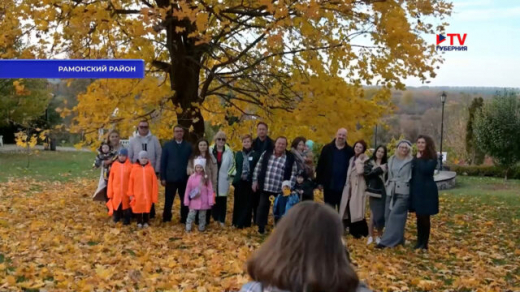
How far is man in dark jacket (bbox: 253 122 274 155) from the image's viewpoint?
9241mm

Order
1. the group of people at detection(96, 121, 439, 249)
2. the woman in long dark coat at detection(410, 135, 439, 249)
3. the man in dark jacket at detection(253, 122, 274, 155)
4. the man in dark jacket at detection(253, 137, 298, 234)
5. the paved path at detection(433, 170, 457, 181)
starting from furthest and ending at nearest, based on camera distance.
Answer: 1. the paved path at detection(433, 170, 457, 181)
2. the man in dark jacket at detection(253, 122, 274, 155)
3. the man in dark jacket at detection(253, 137, 298, 234)
4. the group of people at detection(96, 121, 439, 249)
5. the woman in long dark coat at detection(410, 135, 439, 249)

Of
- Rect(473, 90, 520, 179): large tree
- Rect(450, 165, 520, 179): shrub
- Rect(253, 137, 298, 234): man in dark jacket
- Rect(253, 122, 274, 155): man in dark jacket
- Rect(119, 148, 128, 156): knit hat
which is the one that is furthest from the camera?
Rect(450, 165, 520, 179): shrub

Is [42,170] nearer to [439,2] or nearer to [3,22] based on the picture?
[3,22]

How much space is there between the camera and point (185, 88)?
12281 millimetres

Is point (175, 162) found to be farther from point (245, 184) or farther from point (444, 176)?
point (444, 176)

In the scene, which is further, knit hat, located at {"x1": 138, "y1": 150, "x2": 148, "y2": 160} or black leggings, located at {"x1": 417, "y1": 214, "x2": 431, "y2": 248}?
knit hat, located at {"x1": 138, "y1": 150, "x2": 148, "y2": 160}

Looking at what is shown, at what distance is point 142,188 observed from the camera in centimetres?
902

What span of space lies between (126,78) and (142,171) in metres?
2.79

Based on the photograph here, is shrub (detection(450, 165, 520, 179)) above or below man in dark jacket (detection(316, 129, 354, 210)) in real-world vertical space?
below

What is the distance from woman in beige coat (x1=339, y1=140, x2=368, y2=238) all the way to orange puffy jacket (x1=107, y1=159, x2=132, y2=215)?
11.8ft

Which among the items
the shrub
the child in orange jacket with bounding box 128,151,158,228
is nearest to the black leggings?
the child in orange jacket with bounding box 128,151,158,228

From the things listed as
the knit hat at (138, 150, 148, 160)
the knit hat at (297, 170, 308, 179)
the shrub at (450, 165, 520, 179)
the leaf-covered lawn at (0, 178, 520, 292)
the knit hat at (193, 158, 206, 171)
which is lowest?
the leaf-covered lawn at (0, 178, 520, 292)

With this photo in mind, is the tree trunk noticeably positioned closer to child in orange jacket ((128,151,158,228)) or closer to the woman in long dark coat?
child in orange jacket ((128,151,158,228))

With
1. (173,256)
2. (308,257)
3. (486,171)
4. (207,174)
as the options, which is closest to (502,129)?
(486,171)
